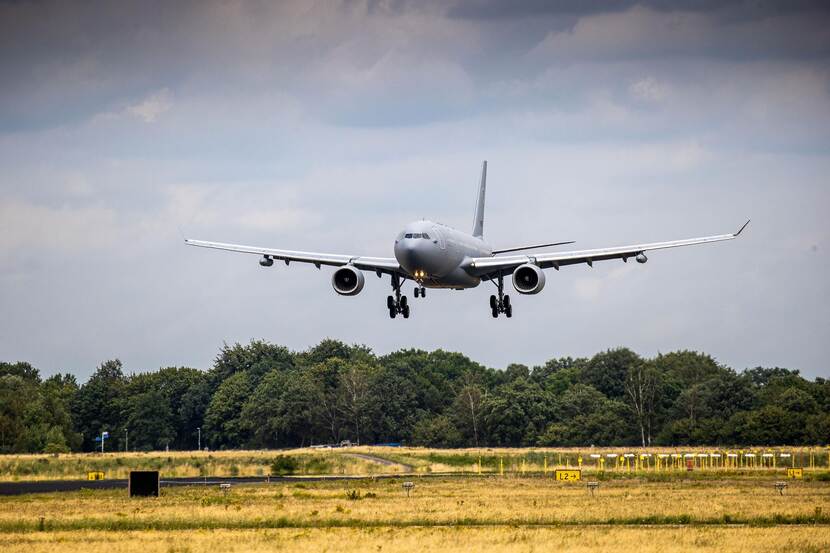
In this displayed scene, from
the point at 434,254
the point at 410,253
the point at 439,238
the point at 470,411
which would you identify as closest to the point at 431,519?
the point at 410,253

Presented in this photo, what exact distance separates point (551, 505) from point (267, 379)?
121740mm

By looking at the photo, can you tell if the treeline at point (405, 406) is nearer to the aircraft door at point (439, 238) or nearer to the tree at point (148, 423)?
the tree at point (148, 423)

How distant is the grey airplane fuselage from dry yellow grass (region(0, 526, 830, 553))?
18.3 meters

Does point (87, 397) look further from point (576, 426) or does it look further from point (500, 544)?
point (500, 544)

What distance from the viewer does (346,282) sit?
68688 mm

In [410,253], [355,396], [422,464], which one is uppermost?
[410,253]

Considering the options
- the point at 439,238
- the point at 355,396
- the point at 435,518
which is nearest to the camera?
the point at 435,518

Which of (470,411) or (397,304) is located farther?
(470,411)

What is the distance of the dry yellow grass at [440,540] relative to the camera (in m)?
41.1

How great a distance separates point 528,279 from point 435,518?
21.0 metres

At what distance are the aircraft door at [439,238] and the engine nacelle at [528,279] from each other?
6231 millimetres

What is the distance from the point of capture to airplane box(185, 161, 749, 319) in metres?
63.3

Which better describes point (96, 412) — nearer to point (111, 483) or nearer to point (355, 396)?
point (355, 396)

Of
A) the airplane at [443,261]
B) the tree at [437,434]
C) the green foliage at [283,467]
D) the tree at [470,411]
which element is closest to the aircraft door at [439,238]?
the airplane at [443,261]
